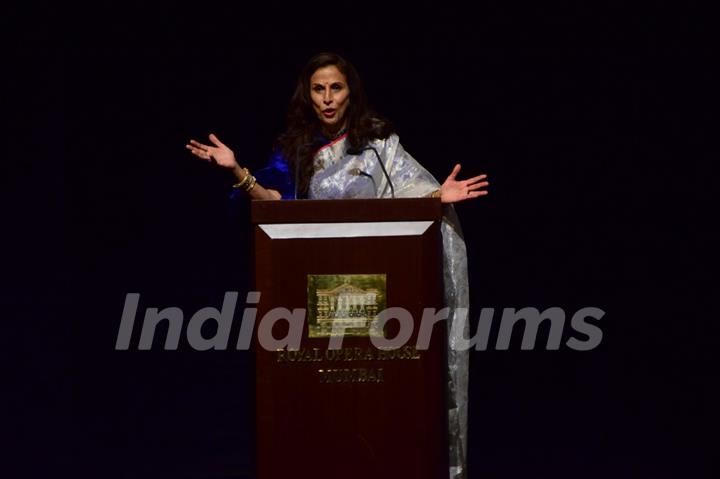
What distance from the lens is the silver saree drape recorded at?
2.48 metres

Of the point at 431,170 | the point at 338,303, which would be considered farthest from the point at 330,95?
the point at 431,170

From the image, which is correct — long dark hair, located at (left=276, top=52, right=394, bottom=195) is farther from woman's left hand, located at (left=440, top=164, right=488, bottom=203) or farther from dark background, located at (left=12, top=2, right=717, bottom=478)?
dark background, located at (left=12, top=2, right=717, bottom=478)

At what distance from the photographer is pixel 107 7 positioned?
12.1 feet

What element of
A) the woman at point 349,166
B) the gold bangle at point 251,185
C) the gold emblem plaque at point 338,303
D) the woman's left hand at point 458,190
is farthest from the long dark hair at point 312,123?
the gold emblem plaque at point 338,303

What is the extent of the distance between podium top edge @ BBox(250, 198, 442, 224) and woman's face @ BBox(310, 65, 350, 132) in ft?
1.35

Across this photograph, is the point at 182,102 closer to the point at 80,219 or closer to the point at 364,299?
the point at 80,219

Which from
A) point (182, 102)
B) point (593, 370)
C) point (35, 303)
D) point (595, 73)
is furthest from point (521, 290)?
point (35, 303)

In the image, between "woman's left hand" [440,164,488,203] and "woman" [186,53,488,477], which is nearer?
"woman's left hand" [440,164,488,203]

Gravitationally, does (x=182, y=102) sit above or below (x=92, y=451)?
above

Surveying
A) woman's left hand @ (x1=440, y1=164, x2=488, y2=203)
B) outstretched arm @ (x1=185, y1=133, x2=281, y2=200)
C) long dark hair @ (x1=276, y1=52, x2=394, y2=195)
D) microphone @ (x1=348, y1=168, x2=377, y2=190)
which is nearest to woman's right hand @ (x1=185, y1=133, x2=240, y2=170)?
outstretched arm @ (x1=185, y1=133, x2=281, y2=200)

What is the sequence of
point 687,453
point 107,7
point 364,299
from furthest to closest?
point 107,7 < point 687,453 < point 364,299

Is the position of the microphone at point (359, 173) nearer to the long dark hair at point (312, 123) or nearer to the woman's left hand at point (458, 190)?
the long dark hair at point (312, 123)

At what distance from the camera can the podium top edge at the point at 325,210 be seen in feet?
7.27

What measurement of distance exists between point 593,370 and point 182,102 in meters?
1.81
